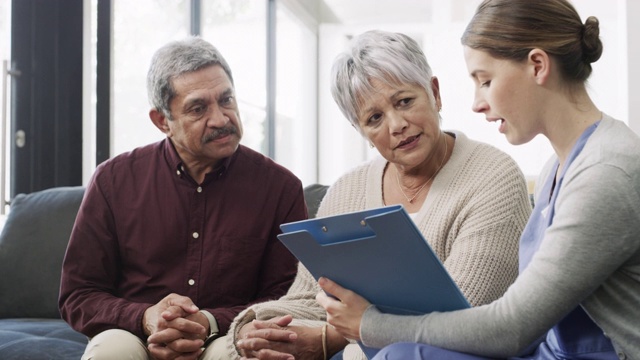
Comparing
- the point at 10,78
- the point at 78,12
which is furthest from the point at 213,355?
the point at 78,12

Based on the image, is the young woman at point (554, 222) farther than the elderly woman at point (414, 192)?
No

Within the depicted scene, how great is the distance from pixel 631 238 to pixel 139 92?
3561mm

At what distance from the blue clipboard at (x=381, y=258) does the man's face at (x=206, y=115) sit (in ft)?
2.42

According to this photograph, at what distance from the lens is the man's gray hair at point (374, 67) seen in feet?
5.55

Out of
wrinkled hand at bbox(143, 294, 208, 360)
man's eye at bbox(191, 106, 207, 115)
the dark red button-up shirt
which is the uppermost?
man's eye at bbox(191, 106, 207, 115)

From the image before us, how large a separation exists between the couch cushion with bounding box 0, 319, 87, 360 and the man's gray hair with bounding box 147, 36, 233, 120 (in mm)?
694

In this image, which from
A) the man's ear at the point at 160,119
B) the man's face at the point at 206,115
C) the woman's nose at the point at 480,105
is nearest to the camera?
the woman's nose at the point at 480,105

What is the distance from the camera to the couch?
98.7 inches

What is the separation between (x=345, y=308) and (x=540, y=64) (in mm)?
533

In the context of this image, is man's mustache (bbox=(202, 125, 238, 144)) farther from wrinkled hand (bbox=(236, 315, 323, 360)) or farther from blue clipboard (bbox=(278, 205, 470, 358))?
blue clipboard (bbox=(278, 205, 470, 358))

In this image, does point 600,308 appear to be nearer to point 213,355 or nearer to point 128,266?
point 213,355

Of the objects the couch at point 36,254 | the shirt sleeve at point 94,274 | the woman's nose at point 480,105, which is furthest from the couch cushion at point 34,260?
the woman's nose at point 480,105

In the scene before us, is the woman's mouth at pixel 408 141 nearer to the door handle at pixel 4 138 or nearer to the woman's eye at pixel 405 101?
the woman's eye at pixel 405 101

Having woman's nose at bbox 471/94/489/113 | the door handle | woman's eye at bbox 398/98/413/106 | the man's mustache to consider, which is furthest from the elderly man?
the door handle
